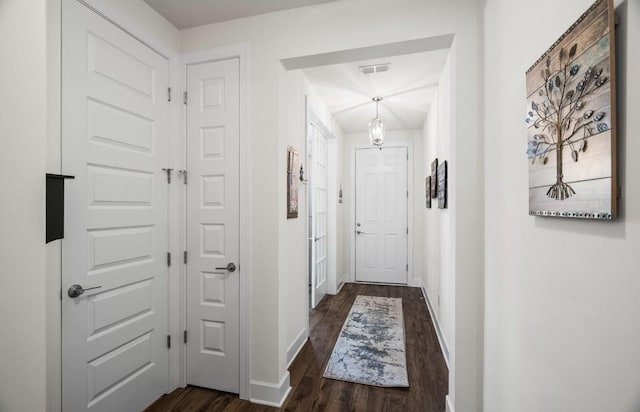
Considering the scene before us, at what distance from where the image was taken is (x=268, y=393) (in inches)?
78.7

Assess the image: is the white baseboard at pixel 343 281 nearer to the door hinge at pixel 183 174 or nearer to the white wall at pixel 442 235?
the white wall at pixel 442 235

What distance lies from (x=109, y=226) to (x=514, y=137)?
212 cm

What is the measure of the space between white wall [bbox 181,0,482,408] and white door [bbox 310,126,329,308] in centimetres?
167

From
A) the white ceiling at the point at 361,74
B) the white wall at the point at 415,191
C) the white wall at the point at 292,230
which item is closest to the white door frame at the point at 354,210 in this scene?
the white wall at the point at 415,191

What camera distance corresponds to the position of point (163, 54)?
205 cm

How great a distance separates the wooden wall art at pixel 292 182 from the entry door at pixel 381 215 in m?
2.79

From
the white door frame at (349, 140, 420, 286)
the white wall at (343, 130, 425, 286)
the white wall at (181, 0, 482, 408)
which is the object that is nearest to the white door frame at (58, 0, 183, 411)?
the white wall at (181, 0, 482, 408)

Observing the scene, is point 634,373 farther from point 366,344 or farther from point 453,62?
point 366,344

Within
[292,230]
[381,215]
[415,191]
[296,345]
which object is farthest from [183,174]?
[415,191]

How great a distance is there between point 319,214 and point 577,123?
3355mm

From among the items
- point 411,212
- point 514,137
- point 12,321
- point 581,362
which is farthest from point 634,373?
point 411,212

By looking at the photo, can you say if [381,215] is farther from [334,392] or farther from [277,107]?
[277,107]

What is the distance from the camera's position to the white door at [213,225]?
2.08 m

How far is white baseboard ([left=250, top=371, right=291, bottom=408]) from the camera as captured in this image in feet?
6.51
